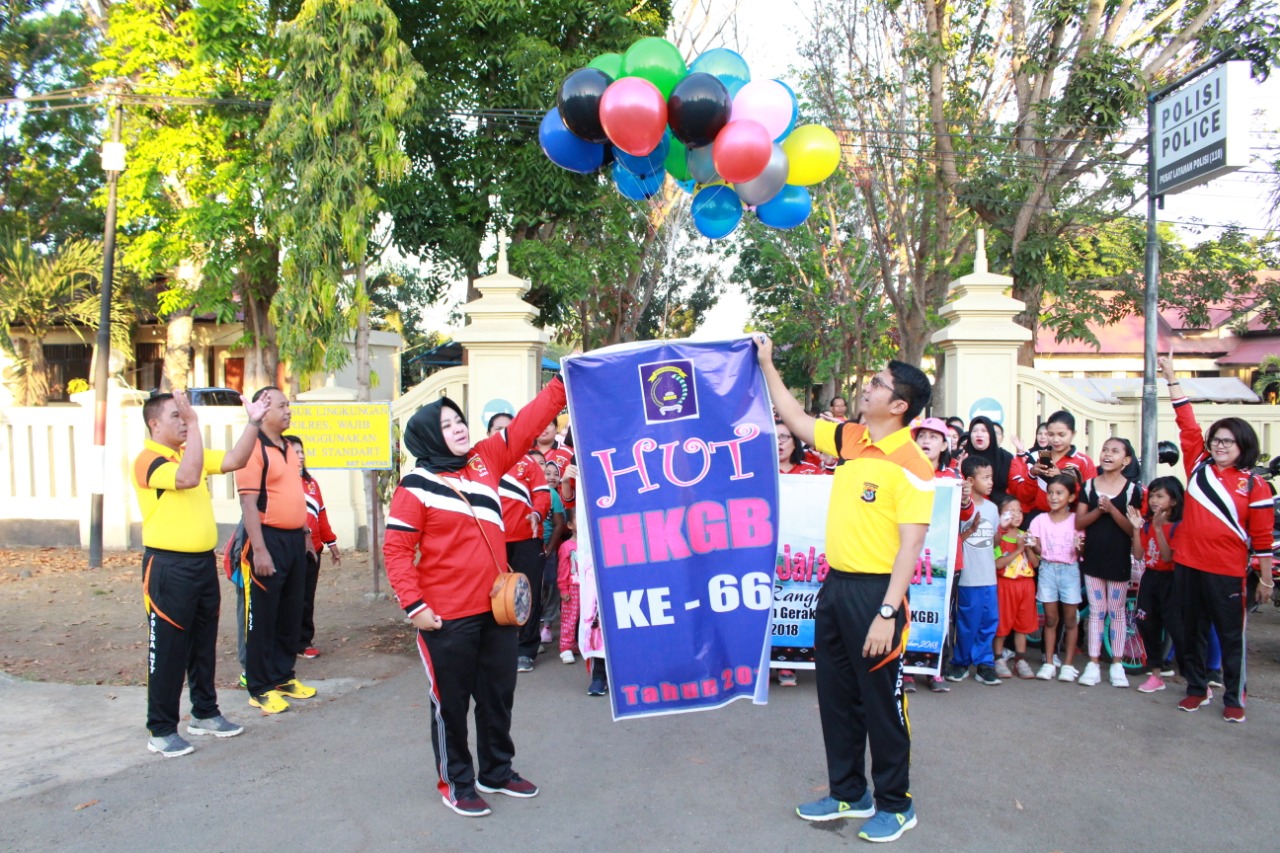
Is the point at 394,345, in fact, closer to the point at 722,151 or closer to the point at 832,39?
the point at 832,39

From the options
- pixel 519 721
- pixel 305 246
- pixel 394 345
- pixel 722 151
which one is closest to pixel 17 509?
pixel 305 246

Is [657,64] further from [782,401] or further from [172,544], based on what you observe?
[172,544]

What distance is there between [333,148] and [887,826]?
905 centimetres

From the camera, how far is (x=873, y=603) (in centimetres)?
370

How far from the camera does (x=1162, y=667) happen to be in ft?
20.0

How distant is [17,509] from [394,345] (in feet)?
44.7

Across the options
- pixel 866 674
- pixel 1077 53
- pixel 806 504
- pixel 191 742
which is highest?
pixel 1077 53

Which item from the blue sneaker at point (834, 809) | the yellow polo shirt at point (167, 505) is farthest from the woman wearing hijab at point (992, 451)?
the yellow polo shirt at point (167, 505)

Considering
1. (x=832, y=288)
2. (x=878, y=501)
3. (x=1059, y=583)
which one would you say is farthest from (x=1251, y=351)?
(x=878, y=501)

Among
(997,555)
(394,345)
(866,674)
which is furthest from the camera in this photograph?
(394,345)

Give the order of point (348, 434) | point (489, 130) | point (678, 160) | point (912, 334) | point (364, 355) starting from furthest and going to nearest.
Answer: point (912, 334), point (489, 130), point (364, 355), point (348, 434), point (678, 160)

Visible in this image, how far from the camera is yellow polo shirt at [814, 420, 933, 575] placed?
12.0ft

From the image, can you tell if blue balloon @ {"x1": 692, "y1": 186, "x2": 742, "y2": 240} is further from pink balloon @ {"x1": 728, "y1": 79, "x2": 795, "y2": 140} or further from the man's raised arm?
the man's raised arm

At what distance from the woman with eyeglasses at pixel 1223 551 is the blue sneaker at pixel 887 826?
2636 millimetres
